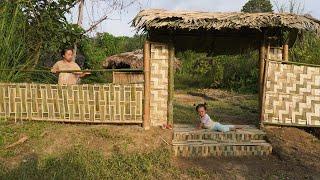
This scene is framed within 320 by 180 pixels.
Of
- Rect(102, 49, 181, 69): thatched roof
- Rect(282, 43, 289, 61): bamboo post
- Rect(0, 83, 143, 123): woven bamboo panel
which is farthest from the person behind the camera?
Rect(102, 49, 181, 69): thatched roof

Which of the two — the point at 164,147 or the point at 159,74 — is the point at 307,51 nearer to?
the point at 159,74

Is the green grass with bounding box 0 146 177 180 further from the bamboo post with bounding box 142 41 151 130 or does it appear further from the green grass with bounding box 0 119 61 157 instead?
the bamboo post with bounding box 142 41 151 130

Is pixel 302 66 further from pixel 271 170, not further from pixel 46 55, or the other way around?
pixel 46 55

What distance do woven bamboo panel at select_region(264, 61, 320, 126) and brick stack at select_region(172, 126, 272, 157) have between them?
57cm

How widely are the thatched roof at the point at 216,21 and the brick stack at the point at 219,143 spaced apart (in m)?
1.82

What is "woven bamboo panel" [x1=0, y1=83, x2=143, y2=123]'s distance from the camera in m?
7.97

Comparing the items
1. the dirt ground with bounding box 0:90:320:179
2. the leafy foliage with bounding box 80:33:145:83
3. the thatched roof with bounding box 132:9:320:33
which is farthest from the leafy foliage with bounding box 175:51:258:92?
the dirt ground with bounding box 0:90:320:179

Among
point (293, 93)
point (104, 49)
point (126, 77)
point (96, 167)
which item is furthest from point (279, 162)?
point (104, 49)

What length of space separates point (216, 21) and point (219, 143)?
204cm

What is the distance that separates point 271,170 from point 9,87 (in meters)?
4.76

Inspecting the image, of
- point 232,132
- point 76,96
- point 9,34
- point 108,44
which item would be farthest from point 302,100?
point 108,44

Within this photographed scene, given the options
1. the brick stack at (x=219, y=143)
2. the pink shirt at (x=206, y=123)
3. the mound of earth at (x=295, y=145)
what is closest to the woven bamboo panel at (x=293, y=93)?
the mound of earth at (x=295, y=145)

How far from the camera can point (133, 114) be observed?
26.3 feet

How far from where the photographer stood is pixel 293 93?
807cm
